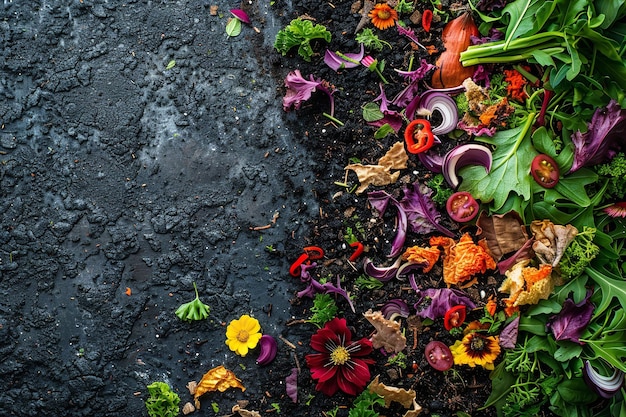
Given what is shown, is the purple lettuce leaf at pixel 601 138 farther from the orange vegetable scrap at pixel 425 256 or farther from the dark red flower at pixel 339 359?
the dark red flower at pixel 339 359

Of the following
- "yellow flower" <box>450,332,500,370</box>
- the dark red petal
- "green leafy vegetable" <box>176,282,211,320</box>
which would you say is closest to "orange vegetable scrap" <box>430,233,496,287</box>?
"yellow flower" <box>450,332,500,370</box>

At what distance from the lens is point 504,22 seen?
1590mm

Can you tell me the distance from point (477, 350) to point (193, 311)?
2.33 ft

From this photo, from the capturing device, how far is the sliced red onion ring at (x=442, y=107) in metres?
1.59

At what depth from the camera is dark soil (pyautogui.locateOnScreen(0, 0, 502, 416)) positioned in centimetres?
163

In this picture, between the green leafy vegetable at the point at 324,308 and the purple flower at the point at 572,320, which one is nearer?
the purple flower at the point at 572,320

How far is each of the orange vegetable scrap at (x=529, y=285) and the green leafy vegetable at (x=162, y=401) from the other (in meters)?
0.87

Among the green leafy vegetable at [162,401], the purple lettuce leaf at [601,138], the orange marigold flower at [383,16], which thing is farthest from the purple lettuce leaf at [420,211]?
the green leafy vegetable at [162,401]

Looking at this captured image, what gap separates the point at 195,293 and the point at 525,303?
83 cm

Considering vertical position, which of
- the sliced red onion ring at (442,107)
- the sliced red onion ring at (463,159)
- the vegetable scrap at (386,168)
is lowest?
the vegetable scrap at (386,168)

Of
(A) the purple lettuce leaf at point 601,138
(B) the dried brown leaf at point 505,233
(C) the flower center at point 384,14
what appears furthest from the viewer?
(C) the flower center at point 384,14

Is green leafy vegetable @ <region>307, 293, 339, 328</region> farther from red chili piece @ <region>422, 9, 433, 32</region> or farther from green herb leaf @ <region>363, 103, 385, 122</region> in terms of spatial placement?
red chili piece @ <region>422, 9, 433, 32</region>

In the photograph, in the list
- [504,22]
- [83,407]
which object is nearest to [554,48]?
[504,22]

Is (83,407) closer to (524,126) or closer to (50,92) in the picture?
(50,92)
